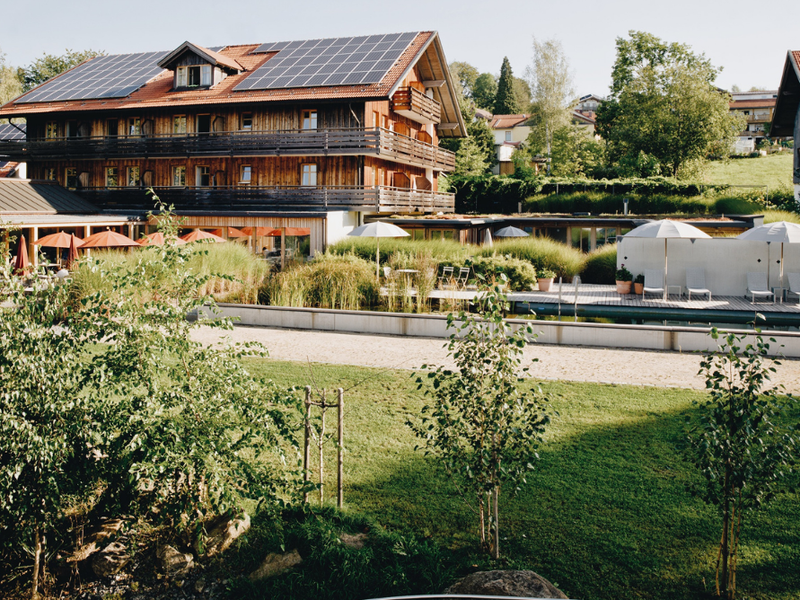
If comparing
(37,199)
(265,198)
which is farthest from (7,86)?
(265,198)

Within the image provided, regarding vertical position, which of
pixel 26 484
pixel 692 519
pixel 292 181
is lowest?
pixel 692 519

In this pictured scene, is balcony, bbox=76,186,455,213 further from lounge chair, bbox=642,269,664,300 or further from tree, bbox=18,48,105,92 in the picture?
tree, bbox=18,48,105,92

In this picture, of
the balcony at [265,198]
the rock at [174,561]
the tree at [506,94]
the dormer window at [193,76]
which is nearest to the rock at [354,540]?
the rock at [174,561]

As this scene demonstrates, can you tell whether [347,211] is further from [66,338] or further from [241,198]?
[66,338]

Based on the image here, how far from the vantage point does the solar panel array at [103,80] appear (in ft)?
113

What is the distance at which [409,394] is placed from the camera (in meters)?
10.0

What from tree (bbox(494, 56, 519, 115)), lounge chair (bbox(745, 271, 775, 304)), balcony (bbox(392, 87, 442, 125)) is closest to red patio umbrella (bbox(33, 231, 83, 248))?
balcony (bbox(392, 87, 442, 125))

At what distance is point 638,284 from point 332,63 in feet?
60.3

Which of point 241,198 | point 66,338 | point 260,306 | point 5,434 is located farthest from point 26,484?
point 241,198

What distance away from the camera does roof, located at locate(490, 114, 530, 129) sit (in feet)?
234

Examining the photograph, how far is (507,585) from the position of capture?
173 inches

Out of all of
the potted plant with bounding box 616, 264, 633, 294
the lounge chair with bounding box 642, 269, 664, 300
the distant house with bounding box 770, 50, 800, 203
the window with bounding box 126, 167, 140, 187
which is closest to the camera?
the lounge chair with bounding box 642, 269, 664, 300

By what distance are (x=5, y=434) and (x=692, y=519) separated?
5.62 metres

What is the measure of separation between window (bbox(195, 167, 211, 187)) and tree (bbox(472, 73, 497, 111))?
6261cm
